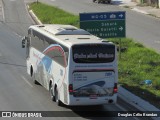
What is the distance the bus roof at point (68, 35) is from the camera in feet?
67.8

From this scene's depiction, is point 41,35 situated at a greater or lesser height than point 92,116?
greater

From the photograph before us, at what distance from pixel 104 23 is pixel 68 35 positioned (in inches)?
336

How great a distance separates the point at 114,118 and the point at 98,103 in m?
1.07

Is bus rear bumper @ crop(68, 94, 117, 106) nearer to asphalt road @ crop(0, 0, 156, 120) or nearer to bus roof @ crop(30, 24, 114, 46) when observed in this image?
asphalt road @ crop(0, 0, 156, 120)

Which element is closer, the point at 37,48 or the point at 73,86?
the point at 73,86

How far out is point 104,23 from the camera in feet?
100

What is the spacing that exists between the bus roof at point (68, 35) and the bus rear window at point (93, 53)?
32 cm

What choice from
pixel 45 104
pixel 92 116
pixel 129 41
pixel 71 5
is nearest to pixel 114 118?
pixel 92 116

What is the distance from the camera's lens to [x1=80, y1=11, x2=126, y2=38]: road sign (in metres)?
30.3

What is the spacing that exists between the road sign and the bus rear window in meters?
10.2

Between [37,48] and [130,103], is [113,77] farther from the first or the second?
[37,48]

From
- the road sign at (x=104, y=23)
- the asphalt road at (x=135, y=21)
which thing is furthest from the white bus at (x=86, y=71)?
the asphalt road at (x=135, y=21)

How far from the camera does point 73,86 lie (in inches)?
784

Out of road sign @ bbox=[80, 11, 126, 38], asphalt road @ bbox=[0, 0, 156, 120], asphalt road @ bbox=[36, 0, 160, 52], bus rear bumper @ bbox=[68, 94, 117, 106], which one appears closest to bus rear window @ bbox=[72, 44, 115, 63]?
bus rear bumper @ bbox=[68, 94, 117, 106]
